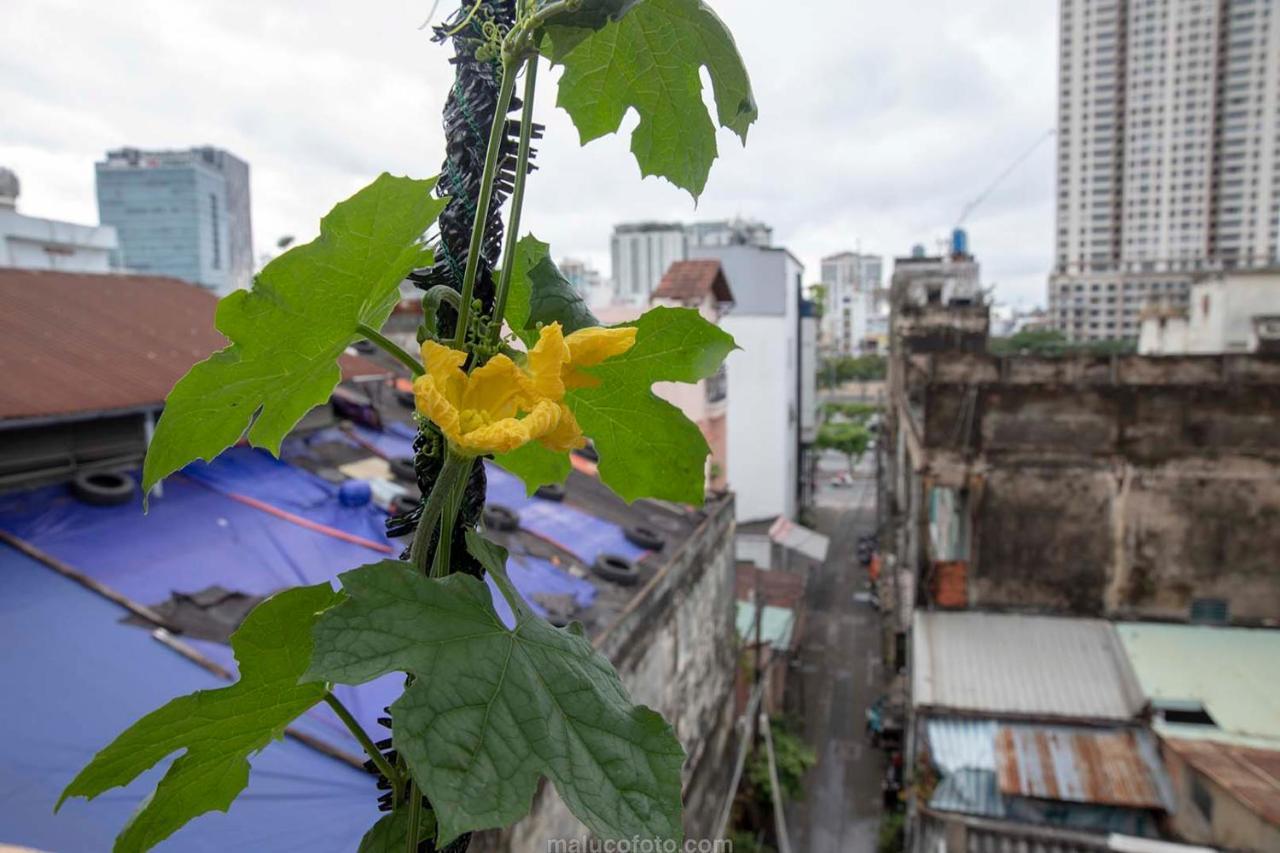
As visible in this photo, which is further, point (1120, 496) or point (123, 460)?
point (1120, 496)

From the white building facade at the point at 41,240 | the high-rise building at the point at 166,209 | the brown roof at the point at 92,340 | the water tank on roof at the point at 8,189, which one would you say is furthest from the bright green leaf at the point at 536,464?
the high-rise building at the point at 166,209

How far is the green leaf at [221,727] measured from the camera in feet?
3.18

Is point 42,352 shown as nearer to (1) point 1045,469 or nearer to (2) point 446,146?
(2) point 446,146

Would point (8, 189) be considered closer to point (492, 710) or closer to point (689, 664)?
point (689, 664)

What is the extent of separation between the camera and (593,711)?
0.86 metres

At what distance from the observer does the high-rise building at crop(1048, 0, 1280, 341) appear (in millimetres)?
52094

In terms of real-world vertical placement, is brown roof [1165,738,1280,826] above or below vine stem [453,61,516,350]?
below

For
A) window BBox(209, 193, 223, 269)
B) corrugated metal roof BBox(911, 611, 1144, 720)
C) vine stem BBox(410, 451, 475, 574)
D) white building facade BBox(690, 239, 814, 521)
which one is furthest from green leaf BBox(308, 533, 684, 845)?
window BBox(209, 193, 223, 269)

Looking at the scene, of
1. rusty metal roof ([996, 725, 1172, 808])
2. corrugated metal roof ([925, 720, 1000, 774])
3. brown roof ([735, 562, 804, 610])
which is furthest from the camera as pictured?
brown roof ([735, 562, 804, 610])

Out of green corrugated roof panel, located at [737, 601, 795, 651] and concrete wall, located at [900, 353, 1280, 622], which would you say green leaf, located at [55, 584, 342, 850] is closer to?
concrete wall, located at [900, 353, 1280, 622]

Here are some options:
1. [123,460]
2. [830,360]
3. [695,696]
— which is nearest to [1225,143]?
[830,360]

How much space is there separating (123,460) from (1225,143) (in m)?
68.9

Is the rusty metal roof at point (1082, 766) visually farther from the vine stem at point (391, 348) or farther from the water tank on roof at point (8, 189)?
the water tank on roof at point (8, 189)

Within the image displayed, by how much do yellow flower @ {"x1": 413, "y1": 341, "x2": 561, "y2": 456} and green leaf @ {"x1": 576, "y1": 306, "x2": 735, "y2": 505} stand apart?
32cm
